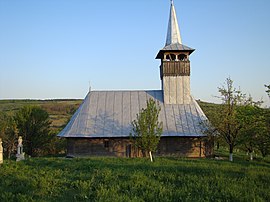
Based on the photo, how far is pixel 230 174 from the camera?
1025cm

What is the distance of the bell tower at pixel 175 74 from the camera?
22609 mm

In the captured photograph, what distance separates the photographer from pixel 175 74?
22.9 m

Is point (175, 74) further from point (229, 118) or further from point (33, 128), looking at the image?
point (33, 128)

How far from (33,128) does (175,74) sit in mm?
13348

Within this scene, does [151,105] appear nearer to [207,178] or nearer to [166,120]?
[166,120]

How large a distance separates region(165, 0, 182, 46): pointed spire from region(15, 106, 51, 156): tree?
42.6ft

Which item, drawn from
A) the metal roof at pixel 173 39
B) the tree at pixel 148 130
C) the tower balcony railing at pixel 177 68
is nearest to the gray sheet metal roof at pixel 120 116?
the tower balcony railing at pixel 177 68

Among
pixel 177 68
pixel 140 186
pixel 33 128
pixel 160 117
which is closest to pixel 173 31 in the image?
pixel 177 68

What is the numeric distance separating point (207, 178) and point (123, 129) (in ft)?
37.5

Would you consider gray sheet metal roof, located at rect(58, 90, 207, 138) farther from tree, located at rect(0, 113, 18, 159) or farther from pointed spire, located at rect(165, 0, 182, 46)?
tree, located at rect(0, 113, 18, 159)

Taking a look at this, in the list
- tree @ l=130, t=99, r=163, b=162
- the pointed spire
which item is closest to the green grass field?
tree @ l=130, t=99, r=163, b=162

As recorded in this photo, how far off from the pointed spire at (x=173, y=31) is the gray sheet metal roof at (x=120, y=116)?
436cm

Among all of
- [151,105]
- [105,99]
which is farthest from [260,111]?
[105,99]

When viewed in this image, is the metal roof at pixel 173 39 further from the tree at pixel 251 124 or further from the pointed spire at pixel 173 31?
the tree at pixel 251 124
